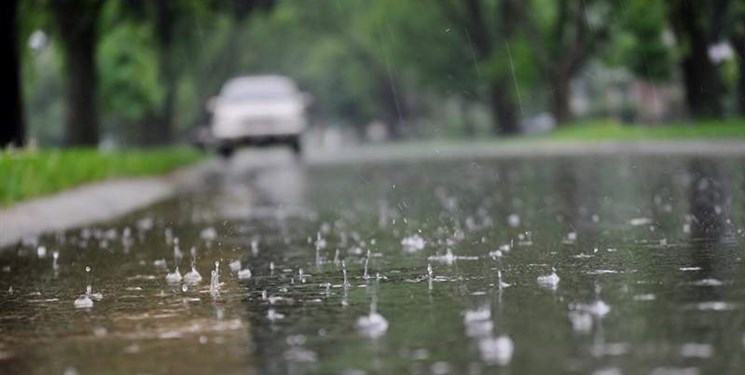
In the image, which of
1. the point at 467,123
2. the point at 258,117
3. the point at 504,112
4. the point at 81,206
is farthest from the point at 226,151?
the point at 467,123

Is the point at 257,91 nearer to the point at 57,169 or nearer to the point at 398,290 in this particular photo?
the point at 57,169

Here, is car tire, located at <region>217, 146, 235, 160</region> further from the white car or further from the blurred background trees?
the blurred background trees

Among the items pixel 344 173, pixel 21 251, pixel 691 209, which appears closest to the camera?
pixel 21 251

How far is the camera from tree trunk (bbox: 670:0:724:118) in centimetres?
4284

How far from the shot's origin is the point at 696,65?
43844 millimetres

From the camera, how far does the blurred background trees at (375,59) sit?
118ft

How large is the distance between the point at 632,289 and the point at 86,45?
2807 cm

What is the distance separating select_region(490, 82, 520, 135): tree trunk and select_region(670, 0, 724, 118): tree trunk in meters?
25.7

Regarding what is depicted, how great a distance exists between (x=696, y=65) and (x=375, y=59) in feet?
162

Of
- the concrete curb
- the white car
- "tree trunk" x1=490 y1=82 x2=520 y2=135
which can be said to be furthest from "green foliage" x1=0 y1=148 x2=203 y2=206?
"tree trunk" x1=490 y1=82 x2=520 y2=135

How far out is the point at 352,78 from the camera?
3853 inches

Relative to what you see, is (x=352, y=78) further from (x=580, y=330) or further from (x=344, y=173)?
(x=580, y=330)

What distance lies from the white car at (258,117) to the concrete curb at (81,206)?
11371 millimetres

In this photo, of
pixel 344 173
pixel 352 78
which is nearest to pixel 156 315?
pixel 344 173
